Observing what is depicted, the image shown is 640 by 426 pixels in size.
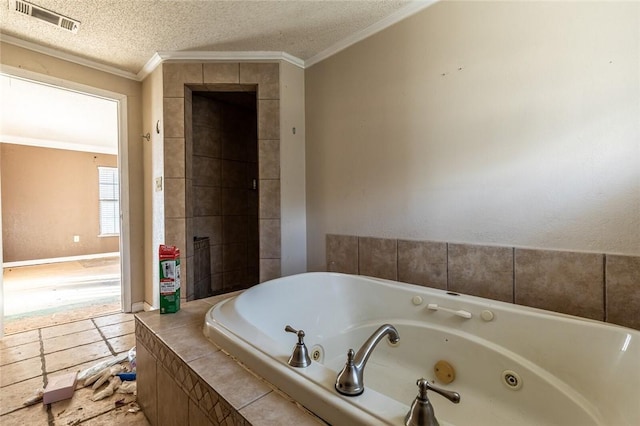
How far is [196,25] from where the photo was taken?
1.86 m

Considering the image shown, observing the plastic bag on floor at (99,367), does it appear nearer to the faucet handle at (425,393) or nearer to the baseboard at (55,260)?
the faucet handle at (425,393)

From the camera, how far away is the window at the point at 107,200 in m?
5.93

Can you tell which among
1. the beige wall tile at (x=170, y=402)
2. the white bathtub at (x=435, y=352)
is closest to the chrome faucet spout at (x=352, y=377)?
the white bathtub at (x=435, y=352)

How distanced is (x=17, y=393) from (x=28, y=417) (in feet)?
0.91

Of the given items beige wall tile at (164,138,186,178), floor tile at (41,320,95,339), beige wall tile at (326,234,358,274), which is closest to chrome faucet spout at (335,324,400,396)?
beige wall tile at (326,234,358,274)

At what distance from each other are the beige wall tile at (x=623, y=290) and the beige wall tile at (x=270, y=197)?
185 cm

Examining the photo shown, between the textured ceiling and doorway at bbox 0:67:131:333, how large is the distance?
1.35ft

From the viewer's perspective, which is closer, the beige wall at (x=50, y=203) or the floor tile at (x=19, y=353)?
the floor tile at (x=19, y=353)

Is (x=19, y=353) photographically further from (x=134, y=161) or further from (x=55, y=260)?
(x=55, y=260)

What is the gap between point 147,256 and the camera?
2609mm

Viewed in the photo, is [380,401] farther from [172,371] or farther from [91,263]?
[91,263]

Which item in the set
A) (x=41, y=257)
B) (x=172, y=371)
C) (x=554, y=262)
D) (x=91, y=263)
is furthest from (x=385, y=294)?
(x=41, y=257)

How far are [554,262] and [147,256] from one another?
2.94 m

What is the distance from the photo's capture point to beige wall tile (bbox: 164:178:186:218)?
2.26m
